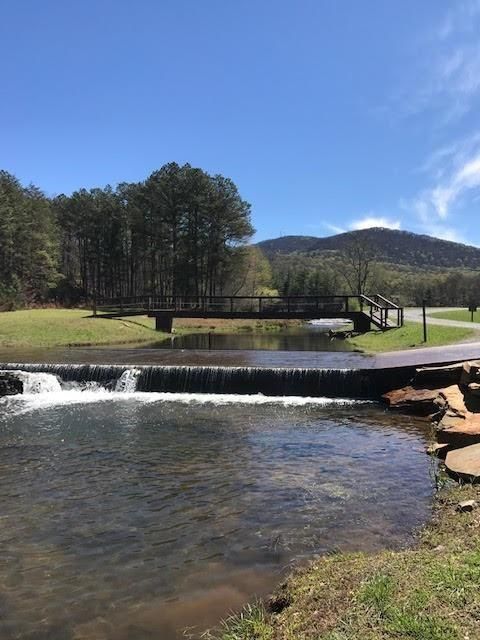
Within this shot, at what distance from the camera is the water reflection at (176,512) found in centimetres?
514

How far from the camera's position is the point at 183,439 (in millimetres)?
11500

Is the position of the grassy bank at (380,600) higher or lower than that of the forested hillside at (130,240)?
lower

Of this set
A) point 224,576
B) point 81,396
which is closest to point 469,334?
point 81,396

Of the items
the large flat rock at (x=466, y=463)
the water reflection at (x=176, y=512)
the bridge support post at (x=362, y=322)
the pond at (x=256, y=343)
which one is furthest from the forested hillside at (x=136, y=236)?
the large flat rock at (x=466, y=463)

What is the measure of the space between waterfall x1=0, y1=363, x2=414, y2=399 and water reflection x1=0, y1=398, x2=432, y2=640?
13.1 feet

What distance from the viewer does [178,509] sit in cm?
745

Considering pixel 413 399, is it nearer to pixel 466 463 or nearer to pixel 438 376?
pixel 438 376

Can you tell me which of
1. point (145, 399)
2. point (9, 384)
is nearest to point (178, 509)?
point (145, 399)

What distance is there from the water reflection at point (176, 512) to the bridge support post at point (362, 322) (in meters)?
22.4

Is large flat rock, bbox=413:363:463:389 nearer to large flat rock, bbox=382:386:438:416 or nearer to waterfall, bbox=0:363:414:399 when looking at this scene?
large flat rock, bbox=382:386:438:416

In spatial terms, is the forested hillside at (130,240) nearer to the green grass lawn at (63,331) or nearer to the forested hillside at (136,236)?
the forested hillside at (136,236)

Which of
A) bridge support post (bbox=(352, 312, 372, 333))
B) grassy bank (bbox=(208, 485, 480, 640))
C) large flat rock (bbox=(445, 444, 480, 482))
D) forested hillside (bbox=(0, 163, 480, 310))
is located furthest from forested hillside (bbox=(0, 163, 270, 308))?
grassy bank (bbox=(208, 485, 480, 640))

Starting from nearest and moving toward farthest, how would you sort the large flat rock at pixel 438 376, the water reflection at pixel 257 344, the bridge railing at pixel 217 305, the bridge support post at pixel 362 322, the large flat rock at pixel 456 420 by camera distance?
the large flat rock at pixel 456 420 → the large flat rock at pixel 438 376 → the water reflection at pixel 257 344 → the bridge support post at pixel 362 322 → the bridge railing at pixel 217 305

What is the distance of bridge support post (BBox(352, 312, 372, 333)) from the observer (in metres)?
34.8
